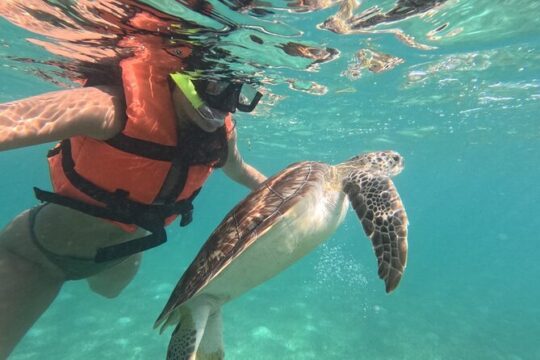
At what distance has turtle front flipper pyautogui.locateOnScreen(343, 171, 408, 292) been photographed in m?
3.12

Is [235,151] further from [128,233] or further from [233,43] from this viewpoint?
[233,43]

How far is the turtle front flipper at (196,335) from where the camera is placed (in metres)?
3.33

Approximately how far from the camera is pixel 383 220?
11.1ft

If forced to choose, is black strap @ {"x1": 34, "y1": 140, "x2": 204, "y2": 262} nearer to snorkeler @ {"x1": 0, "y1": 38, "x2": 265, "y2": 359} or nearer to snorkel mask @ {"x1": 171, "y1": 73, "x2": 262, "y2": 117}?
snorkeler @ {"x1": 0, "y1": 38, "x2": 265, "y2": 359}

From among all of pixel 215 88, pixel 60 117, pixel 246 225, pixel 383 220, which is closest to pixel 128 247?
pixel 246 225

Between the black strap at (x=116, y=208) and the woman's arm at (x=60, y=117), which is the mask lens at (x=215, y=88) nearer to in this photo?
the black strap at (x=116, y=208)

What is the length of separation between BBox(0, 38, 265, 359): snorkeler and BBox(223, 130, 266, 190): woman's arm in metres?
0.84

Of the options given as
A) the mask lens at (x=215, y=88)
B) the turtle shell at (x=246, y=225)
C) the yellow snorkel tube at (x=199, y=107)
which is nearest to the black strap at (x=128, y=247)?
the turtle shell at (x=246, y=225)

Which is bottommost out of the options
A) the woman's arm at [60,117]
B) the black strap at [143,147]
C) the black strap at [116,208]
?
the black strap at [116,208]

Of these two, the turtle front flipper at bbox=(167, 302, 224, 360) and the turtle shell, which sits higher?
the turtle shell

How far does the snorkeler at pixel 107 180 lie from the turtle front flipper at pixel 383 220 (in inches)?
63.5

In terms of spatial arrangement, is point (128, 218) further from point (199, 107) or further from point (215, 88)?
point (215, 88)

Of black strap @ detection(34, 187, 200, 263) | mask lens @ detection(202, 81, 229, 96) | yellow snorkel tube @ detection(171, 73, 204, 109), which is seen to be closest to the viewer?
black strap @ detection(34, 187, 200, 263)

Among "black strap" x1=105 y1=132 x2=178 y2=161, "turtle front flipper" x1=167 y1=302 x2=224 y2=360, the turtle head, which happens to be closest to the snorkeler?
"black strap" x1=105 y1=132 x2=178 y2=161
